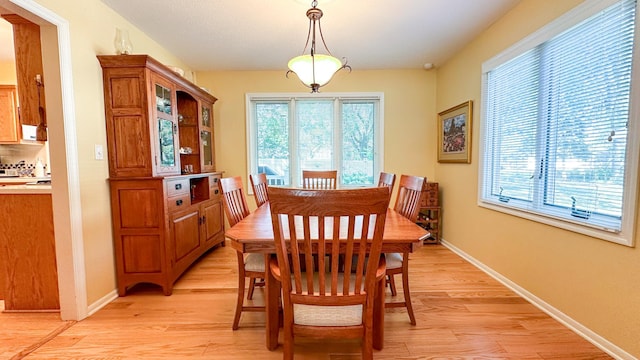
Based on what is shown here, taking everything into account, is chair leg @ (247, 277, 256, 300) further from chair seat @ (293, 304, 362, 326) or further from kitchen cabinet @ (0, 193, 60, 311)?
kitchen cabinet @ (0, 193, 60, 311)

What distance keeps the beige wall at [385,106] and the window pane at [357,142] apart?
0.21 metres

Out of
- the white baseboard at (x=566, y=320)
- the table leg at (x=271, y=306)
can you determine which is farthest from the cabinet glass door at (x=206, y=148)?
the white baseboard at (x=566, y=320)

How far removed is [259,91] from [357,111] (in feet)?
4.67

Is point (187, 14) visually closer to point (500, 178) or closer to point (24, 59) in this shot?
point (24, 59)

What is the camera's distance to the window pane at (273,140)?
149 inches

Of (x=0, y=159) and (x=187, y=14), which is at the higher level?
(x=187, y=14)

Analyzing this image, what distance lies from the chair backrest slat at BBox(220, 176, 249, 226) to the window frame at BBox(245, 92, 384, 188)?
1.83 meters

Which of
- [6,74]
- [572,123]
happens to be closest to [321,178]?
[572,123]

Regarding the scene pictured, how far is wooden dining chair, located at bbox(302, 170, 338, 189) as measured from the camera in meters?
3.00

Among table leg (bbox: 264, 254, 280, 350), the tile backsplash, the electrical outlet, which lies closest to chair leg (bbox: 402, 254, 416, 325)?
table leg (bbox: 264, 254, 280, 350)

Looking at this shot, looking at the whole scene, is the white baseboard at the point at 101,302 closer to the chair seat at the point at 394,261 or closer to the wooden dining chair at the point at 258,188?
the wooden dining chair at the point at 258,188

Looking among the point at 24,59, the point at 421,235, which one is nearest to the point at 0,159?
the point at 24,59

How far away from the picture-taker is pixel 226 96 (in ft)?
12.2

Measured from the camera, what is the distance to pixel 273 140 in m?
3.83
